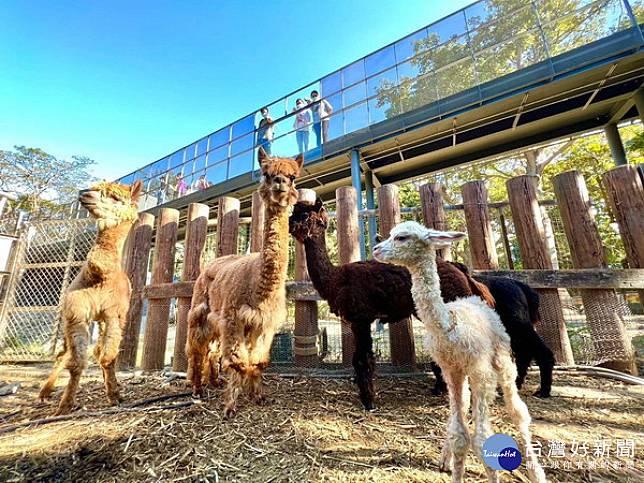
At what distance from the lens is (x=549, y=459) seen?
1.94m

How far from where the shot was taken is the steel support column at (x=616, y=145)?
9414mm

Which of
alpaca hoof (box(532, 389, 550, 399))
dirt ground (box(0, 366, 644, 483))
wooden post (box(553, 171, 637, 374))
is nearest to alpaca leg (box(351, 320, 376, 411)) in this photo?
dirt ground (box(0, 366, 644, 483))

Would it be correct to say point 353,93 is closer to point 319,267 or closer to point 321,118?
Answer: point 321,118

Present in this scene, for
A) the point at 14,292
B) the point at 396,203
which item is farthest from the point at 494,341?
the point at 14,292

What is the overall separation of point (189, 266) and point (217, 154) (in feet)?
41.2

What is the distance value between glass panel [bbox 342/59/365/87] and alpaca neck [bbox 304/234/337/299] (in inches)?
434

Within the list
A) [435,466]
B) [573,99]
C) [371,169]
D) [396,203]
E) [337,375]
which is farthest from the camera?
[371,169]

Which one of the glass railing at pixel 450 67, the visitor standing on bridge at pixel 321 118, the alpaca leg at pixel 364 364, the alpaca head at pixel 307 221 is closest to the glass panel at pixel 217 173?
the glass railing at pixel 450 67

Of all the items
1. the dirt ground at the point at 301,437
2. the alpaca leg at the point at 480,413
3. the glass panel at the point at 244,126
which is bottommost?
the dirt ground at the point at 301,437

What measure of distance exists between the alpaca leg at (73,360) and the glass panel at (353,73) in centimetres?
1245

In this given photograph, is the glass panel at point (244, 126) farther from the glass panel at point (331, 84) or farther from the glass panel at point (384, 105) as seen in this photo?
the glass panel at point (384, 105)

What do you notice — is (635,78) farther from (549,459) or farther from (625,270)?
(549,459)

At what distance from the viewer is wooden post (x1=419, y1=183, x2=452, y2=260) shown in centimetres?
415

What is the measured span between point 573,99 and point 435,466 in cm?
1240
